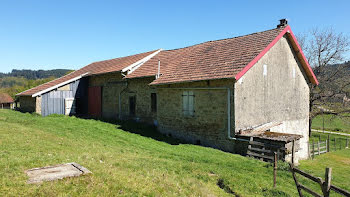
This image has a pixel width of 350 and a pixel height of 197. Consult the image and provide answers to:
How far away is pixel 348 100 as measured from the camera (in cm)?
2391

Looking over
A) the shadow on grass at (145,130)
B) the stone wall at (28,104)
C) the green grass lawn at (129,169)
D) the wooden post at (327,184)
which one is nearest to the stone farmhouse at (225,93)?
the shadow on grass at (145,130)

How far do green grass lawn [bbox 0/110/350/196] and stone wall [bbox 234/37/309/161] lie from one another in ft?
10.2

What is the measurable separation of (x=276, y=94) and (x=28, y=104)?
67.4 feet

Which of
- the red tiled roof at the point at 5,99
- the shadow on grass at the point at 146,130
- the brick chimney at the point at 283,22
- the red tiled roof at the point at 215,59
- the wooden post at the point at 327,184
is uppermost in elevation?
the brick chimney at the point at 283,22

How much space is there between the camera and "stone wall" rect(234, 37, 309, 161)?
40.3 ft

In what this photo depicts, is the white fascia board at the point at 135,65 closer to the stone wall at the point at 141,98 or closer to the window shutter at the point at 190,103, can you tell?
the stone wall at the point at 141,98

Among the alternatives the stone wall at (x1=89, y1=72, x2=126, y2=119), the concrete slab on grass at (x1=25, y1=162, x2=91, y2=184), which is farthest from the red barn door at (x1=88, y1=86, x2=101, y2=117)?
the concrete slab on grass at (x1=25, y1=162, x2=91, y2=184)

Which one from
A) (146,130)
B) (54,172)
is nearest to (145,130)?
(146,130)

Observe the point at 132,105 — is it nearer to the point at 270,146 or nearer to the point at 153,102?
the point at 153,102

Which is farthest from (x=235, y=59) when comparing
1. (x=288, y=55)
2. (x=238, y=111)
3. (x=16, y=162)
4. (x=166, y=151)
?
(x=16, y=162)

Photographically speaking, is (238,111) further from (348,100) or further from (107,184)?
(348,100)

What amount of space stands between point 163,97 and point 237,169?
8014mm

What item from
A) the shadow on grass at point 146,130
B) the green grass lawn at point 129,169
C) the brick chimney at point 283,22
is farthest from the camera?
the brick chimney at point 283,22

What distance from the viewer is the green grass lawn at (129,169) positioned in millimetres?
4980
